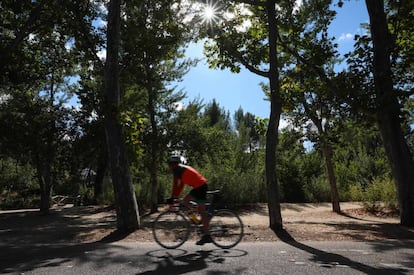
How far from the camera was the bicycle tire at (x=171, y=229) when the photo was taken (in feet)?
28.3

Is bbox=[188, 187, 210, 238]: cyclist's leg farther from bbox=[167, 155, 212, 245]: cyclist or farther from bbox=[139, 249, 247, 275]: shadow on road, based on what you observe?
bbox=[139, 249, 247, 275]: shadow on road

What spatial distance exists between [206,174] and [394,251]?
579 inches

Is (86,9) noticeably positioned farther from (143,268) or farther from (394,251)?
(394,251)

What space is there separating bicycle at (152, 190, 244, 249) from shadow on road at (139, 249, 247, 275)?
1.23ft

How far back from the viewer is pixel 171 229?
917 centimetres

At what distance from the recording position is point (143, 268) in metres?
6.80

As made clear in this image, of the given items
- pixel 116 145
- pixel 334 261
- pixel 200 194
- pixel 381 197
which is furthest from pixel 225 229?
pixel 381 197

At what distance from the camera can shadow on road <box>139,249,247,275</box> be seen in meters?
6.68

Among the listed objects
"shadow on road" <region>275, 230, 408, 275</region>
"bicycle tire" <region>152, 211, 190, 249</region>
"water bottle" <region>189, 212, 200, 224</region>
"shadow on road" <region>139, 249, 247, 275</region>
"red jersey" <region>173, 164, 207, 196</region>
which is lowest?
"shadow on road" <region>139, 249, 247, 275</region>

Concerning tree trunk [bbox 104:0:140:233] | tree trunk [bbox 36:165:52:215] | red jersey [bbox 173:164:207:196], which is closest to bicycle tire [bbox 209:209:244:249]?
red jersey [bbox 173:164:207:196]

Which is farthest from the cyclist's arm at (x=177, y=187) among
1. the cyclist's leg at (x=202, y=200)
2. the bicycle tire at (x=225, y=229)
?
the bicycle tire at (x=225, y=229)

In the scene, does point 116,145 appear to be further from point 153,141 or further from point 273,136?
point 153,141

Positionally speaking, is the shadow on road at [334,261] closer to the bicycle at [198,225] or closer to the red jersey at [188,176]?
the bicycle at [198,225]

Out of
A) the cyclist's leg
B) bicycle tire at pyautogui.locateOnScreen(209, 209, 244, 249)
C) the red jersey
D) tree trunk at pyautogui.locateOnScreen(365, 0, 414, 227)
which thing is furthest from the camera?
tree trunk at pyautogui.locateOnScreen(365, 0, 414, 227)
